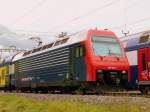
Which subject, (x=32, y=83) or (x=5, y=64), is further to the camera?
(x=5, y=64)

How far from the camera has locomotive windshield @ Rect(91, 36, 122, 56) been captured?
21250 mm

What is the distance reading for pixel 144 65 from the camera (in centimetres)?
2158

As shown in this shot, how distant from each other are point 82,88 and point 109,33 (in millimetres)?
3771

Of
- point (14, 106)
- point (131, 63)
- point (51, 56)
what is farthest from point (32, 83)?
point (14, 106)

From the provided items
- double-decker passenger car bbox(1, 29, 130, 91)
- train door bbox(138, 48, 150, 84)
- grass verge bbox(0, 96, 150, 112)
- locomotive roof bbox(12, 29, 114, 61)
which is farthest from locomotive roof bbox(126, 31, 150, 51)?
grass verge bbox(0, 96, 150, 112)

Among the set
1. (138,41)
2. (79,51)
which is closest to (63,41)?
(79,51)

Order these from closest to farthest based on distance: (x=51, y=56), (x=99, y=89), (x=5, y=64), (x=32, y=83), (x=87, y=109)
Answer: (x=87, y=109) < (x=99, y=89) < (x=51, y=56) < (x=32, y=83) < (x=5, y=64)

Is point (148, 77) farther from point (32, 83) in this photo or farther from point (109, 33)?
point (32, 83)

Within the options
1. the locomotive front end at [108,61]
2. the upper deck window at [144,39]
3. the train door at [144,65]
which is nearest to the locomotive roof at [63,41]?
the locomotive front end at [108,61]

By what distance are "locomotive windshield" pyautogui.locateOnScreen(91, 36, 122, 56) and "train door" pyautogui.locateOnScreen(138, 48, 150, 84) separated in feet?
3.77

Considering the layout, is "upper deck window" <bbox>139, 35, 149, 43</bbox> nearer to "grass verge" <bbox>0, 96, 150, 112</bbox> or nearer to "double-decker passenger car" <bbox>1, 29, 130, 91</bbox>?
Result: "double-decker passenger car" <bbox>1, 29, 130, 91</bbox>

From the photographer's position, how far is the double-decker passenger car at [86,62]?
2039 centimetres

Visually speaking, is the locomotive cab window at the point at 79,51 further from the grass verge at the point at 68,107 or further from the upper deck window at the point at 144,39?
the grass verge at the point at 68,107

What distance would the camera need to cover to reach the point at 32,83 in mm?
28828
